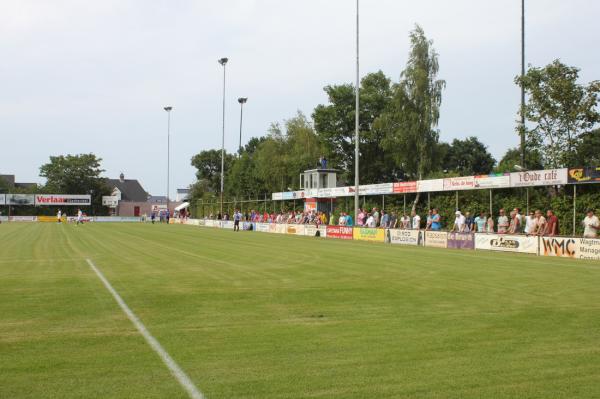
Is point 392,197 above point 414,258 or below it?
above

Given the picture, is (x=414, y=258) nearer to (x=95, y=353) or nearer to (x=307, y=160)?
(x=95, y=353)

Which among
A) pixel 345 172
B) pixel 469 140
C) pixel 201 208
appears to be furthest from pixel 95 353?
pixel 469 140

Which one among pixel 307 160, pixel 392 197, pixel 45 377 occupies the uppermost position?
pixel 307 160

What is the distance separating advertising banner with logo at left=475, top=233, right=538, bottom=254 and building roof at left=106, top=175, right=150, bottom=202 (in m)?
121

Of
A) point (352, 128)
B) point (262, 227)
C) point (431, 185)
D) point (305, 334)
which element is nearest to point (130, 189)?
point (352, 128)

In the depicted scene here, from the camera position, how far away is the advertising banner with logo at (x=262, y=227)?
52.4 m

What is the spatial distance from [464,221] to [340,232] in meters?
11.9

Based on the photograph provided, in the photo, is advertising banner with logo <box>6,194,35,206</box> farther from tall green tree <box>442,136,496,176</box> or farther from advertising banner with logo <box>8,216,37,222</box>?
tall green tree <box>442,136,496,176</box>

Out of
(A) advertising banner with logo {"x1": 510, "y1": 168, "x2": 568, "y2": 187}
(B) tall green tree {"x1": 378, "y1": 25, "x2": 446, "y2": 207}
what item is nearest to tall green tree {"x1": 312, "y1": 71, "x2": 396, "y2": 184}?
(B) tall green tree {"x1": 378, "y1": 25, "x2": 446, "y2": 207}

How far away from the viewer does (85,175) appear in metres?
112

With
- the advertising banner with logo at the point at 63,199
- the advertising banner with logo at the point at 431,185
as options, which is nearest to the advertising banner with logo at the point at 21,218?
the advertising banner with logo at the point at 63,199

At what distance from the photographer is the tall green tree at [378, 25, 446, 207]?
181 ft

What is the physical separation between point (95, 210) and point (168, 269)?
99260 millimetres

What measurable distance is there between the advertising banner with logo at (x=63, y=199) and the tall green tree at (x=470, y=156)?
61.4 metres
